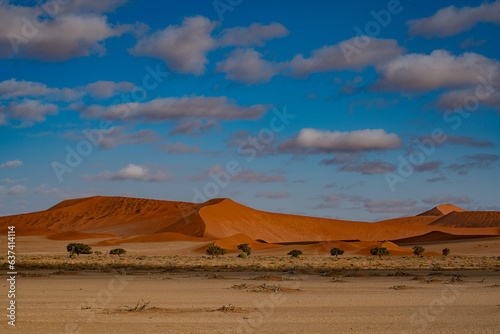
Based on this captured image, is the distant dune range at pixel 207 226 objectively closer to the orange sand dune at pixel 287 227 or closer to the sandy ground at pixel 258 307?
the orange sand dune at pixel 287 227

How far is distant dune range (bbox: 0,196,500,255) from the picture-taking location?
8412 centimetres

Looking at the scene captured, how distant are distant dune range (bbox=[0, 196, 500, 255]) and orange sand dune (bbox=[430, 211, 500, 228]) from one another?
17.9 inches

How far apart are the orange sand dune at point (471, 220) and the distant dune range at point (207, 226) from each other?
0.46 meters

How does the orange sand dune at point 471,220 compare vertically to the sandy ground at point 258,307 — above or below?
above

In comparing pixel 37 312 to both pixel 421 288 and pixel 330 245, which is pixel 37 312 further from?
pixel 330 245

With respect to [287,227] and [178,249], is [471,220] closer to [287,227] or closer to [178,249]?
[287,227]

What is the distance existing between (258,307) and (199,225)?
77.2 metres

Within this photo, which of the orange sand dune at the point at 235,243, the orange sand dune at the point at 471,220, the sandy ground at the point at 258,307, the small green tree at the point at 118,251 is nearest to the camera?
the sandy ground at the point at 258,307

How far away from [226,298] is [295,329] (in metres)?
6.07

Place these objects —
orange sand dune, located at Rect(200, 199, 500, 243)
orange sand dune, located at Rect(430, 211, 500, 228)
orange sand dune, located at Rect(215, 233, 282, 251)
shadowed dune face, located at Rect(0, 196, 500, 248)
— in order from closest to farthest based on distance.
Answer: orange sand dune, located at Rect(215, 233, 282, 251) → shadowed dune face, located at Rect(0, 196, 500, 248) → orange sand dune, located at Rect(200, 199, 500, 243) → orange sand dune, located at Rect(430, 211, 500, 228)

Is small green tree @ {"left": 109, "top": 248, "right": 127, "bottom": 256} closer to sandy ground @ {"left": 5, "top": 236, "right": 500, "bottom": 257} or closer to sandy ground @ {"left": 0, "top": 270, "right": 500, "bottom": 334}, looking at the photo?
sandy ground @ {"left": 5, "top": 236, "right": 500, "bottom": 257}

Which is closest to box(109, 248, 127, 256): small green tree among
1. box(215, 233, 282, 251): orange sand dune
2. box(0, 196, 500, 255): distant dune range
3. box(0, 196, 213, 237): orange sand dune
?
box(0, 196, 500, 255): distant dune range

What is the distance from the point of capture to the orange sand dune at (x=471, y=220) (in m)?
160

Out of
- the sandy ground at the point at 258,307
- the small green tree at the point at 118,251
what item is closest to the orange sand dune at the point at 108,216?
the small green tree at the point at 118,251
